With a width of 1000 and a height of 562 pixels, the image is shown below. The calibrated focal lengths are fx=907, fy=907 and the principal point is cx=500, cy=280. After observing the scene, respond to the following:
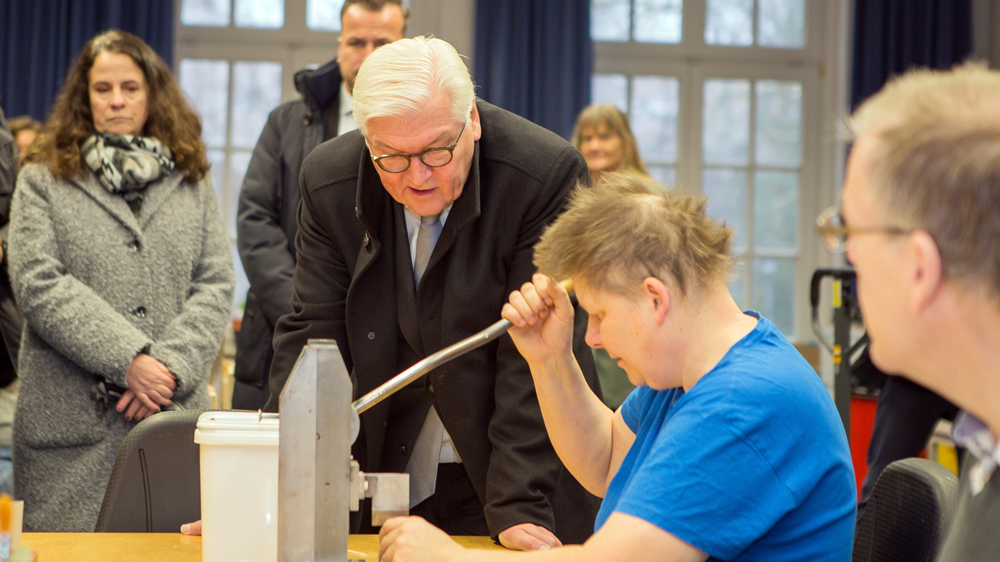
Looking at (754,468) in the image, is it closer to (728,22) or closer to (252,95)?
(252,95)

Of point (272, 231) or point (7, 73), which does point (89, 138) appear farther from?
point (7, 73)

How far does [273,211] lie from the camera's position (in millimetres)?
2568

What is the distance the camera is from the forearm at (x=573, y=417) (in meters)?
1.35

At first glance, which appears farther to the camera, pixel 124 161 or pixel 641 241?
pixel 124 161

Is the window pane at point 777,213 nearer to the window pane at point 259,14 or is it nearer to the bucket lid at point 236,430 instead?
the window pane at point 259,14

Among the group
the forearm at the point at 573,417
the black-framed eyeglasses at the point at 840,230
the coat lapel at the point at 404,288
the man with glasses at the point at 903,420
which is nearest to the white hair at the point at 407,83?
the coat lapel at the point at 404,288

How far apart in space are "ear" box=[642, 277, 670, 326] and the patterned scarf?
1583mm

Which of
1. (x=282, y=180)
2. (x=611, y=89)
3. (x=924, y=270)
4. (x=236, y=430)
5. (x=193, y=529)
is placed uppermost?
(x=611, y=89)

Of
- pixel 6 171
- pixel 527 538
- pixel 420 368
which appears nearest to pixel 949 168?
pixel 420 368

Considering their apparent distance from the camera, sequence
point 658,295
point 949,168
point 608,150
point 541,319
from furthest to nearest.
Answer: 1. point 608,150
2. point 541,319
3. point 658,295
4. point 949,168

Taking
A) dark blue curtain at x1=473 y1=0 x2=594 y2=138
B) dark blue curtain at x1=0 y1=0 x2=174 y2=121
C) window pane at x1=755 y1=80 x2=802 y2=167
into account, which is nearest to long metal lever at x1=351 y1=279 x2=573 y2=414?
dark blue curtain at x1=473 y1=0 x2=594 y2=138

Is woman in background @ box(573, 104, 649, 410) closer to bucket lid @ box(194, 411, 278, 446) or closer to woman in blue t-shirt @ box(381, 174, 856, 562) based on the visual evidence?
woman in blue t-shirt @ box(381, 174, 856, 562)

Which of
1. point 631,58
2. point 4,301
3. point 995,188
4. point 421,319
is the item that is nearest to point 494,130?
point 421,319

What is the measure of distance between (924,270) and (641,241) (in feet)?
1.42
